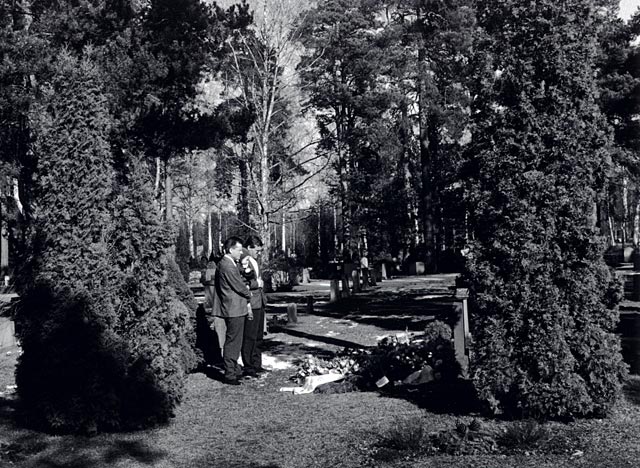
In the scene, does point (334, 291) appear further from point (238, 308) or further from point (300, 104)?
point (300, 104)

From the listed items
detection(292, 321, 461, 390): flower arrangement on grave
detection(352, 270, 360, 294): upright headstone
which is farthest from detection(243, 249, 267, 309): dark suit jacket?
detection(352, 270, 360, 294): upright headstone

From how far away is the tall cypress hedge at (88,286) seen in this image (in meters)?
5.92

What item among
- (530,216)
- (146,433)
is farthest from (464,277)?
(146,433)

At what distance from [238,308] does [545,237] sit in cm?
418

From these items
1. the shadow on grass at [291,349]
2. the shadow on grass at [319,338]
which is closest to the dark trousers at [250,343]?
the shadow on grass at [291,349]

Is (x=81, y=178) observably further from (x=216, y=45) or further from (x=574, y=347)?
(x=216, y=45)

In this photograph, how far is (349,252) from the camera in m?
38.9

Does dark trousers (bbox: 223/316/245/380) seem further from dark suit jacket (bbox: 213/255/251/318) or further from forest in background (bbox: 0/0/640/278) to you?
forest in background (bbox: 0/0/640/278)

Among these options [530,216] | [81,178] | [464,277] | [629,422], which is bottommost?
[629,422]

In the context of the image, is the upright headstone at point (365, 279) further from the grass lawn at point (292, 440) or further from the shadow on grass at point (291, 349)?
the grass lawn at point (292, 440)

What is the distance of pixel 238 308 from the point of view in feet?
28.2

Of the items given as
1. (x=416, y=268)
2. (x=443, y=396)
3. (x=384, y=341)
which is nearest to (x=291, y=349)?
(x=384, y=341)

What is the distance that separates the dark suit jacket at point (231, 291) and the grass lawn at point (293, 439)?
129 cm

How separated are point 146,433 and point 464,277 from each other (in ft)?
10.5
